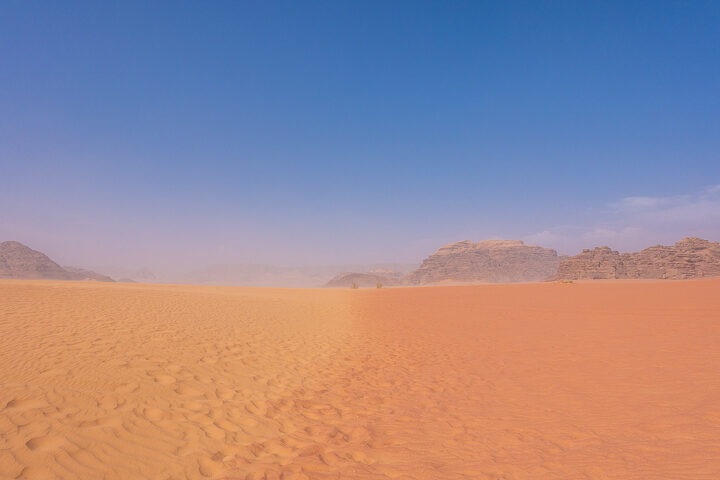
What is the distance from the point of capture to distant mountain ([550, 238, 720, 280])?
229ft

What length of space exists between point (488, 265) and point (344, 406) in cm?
15559

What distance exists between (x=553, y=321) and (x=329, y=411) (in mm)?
13228

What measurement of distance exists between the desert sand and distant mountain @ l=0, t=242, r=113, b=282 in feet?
409

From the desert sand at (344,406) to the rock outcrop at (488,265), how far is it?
13270 cm

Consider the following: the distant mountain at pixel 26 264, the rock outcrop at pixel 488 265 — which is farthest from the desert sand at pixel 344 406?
the rock outcrop at pixel 488 265

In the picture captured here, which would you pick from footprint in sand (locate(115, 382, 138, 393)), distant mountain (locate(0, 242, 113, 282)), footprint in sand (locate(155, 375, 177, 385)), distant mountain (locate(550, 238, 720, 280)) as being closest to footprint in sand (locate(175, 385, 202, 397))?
footprint in sand (locate(155, 375, 177, 385))

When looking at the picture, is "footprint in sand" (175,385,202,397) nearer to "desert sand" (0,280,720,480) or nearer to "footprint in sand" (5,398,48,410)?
"desert sand" (0,280,720,480)

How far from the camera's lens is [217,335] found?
35.2ft

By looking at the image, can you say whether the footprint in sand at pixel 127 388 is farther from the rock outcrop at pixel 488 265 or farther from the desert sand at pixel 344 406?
the rock outcrop at pixel 488 265

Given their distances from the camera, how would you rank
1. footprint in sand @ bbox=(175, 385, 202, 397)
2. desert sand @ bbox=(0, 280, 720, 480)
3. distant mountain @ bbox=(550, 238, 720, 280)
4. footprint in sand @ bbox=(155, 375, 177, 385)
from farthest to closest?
distant mountain @ bbox=(550, 238, 720, 280)
footprint in sand @ bbox=(155, 375, 177, 385)
footprint in sand @ bbox=(175, 385, 202, 397)
desert sand @ bbox=(0, 280, 720, 480)

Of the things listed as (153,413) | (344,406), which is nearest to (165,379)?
(153,413)

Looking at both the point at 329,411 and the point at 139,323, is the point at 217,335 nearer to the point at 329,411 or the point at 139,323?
the point at 139,323

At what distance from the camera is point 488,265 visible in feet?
494

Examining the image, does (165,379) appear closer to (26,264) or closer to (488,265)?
(26,264)
